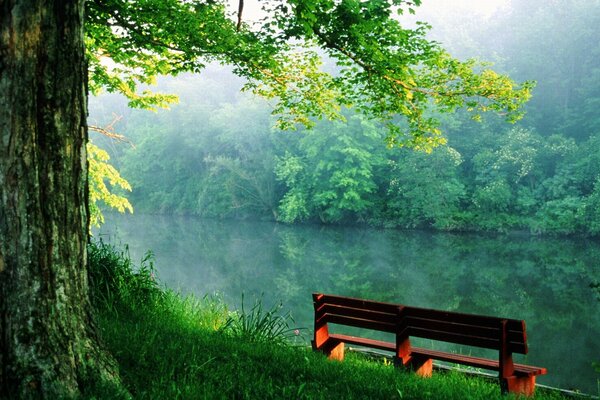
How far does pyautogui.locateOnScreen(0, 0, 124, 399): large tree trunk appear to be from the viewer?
2.73 m

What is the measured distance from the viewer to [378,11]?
6.48 meters

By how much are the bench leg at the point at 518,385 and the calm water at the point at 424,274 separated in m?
5.54

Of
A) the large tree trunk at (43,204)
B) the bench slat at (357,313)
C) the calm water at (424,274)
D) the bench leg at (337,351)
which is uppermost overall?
the large tree trunk at (43,204)

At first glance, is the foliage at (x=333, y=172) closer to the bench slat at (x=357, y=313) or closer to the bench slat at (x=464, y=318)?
the bench slat at (x=357, y=313)

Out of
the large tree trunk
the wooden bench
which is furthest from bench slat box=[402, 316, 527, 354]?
the large tree trunk

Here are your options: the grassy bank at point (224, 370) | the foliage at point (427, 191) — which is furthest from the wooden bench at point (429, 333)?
the foliage at point (427, 191)

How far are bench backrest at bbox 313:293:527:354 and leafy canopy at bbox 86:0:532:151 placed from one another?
2887 mm

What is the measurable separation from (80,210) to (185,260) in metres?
23.8

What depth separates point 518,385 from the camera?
4992 mm

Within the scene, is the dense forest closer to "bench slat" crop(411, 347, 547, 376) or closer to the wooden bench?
the wooden bench

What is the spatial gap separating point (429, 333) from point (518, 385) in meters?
0.85

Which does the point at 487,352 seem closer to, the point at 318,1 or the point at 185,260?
the point at 318,1

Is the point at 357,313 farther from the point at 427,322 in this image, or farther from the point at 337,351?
the point at 427,322

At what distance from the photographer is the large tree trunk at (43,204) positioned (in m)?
2.73
